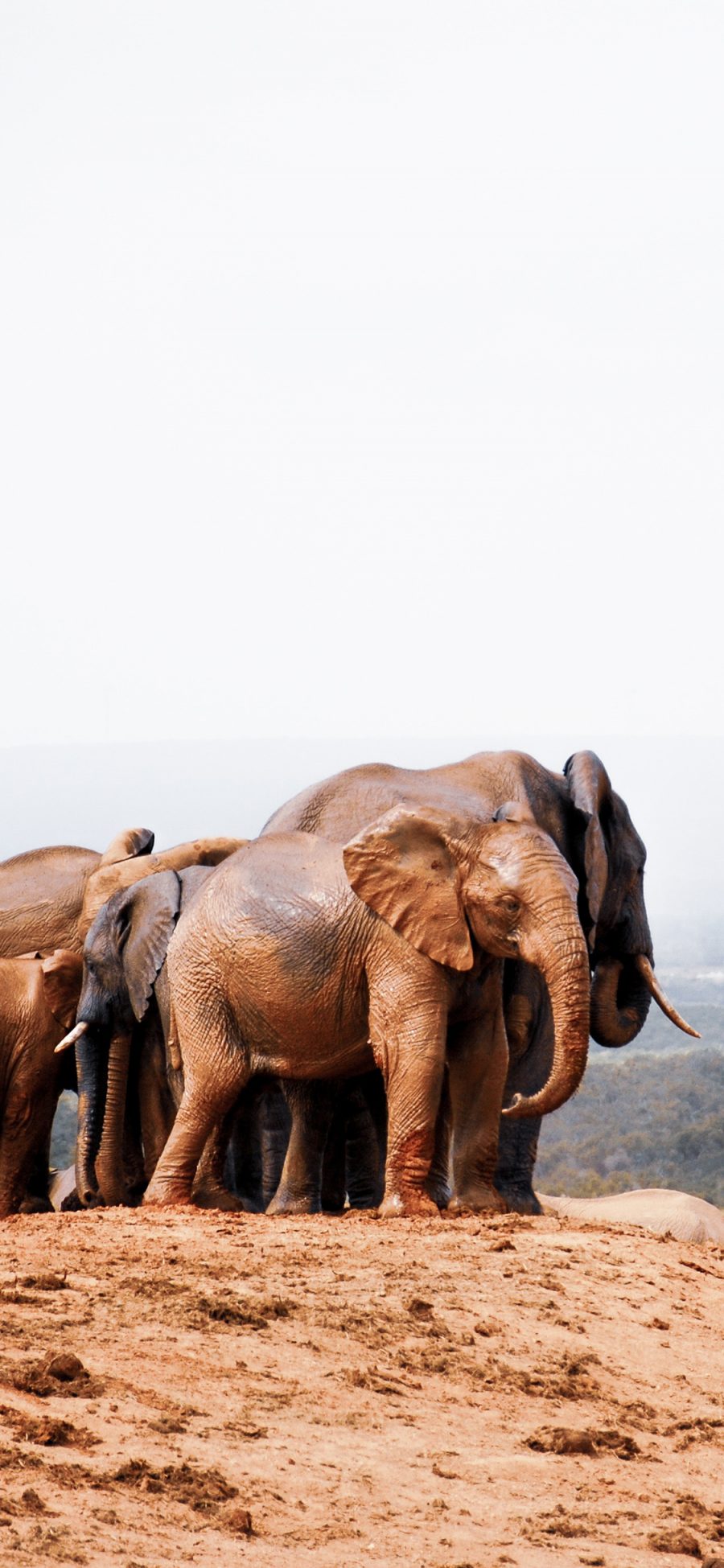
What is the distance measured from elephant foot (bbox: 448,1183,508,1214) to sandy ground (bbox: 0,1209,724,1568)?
1264 millimetres

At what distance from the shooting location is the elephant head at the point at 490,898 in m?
10.5

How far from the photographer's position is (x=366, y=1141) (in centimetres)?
1345

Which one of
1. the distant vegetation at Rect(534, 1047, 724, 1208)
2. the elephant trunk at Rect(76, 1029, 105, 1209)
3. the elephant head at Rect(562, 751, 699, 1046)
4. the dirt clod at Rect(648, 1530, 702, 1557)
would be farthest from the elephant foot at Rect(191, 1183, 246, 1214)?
the distant vegetation at Rect(534, 1047, 724, 1208)

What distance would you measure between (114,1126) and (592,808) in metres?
3.26

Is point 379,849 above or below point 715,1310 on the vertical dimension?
above

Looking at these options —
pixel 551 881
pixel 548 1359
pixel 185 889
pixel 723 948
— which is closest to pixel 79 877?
pixel 185 889

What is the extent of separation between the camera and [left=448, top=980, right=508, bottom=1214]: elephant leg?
11.5 metres

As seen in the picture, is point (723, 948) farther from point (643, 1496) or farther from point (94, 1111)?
point (643, 1496)

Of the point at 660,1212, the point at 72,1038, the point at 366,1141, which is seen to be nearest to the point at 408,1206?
the point at 366,1141

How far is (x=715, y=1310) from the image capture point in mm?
9625

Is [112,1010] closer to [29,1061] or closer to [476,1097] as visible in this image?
[29,1061]

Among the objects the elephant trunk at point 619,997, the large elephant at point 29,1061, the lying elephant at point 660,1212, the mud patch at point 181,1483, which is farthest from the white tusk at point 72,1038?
the mud patch at point 181,1483

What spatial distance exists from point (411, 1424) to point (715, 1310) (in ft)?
9.60

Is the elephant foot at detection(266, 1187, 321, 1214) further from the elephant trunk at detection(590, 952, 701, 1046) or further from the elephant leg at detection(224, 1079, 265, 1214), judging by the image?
the elephant trunk at detection(590, 952, 701, 1046)
